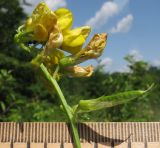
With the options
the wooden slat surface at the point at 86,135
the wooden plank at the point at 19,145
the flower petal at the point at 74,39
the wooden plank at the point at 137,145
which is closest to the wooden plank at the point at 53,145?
A: the wooden slat surface at the point at 86,135

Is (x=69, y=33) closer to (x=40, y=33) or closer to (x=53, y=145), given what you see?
(x=40, y=33)

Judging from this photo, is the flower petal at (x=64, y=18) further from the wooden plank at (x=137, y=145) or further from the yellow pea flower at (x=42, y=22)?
the wooden plank at (x=137, y=145)

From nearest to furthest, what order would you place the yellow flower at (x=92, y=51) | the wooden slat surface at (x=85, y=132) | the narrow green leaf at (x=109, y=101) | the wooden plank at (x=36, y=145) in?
the narrow green leaf at (x=109, y=101), the yellow flower at (x=92, y=51), the wooden slat surface at (x=85, y=132), the wooden plank at (x=36, y=145)

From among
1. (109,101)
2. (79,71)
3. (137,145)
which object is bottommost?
(137,145)

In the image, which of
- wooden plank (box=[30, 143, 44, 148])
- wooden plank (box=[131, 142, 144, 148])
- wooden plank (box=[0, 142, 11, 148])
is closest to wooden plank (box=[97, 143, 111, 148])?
wooden plank (box=[131, 142, 144, 148])

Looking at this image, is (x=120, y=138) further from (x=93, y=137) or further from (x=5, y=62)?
(x=5, y=62)

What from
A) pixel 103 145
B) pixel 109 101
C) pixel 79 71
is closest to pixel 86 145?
pixel 103 145

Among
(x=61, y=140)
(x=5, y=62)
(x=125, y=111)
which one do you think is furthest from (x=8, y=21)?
(x=61, y=140)
